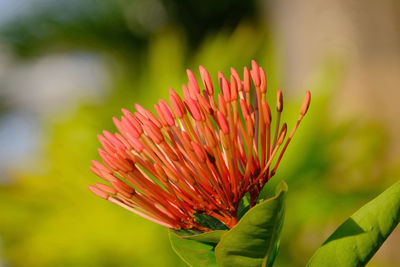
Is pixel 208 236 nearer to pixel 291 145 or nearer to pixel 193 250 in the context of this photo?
pixel 193 250

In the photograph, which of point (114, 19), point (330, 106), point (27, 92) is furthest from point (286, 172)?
point (27, 92)

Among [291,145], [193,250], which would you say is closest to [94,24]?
[291,145]

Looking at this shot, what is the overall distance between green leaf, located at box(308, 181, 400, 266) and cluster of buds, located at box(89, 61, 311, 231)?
0.18ft

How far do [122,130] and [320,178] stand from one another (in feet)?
2.70

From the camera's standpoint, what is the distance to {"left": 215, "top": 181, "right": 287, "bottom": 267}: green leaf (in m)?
0.25

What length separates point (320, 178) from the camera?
1079mm

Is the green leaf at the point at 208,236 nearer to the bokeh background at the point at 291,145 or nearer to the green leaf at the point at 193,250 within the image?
the green leaf at the point at 193,250

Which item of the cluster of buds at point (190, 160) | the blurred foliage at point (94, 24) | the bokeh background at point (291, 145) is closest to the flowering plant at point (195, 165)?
the cluster of buds at point (190, 160)

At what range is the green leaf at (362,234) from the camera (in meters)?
0.27

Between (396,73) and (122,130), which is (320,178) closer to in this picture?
(396,73)

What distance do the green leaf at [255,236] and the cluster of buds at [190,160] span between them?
0.11 ft

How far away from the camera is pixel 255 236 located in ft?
0.89

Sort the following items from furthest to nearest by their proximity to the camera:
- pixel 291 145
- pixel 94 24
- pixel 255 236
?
1. pixel 94 24
2. pixel 291 145
3. pixel 255 236

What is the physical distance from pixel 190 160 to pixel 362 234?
10 cm
